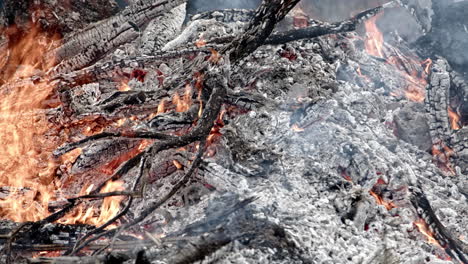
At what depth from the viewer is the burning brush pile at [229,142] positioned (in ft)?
8.47

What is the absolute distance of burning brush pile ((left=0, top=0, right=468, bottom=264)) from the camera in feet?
8.47

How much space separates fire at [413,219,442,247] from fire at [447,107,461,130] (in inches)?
94.1

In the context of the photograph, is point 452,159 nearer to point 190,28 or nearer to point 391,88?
point 391,88

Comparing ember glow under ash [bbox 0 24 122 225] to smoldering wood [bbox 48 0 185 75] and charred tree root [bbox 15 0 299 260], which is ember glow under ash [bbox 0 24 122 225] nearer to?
smoldering wood [bbox 48 0 185 75]

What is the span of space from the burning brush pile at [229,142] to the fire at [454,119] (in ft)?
0.21

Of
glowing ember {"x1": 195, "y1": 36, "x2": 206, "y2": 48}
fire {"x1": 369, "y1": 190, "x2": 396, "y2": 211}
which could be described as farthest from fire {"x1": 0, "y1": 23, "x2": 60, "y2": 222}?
fire {"x1": 369, "y1": 190, "x2": 396, "y2": 211}

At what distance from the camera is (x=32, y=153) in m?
4.10

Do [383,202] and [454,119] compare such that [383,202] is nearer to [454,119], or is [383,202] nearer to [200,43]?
[454,119]

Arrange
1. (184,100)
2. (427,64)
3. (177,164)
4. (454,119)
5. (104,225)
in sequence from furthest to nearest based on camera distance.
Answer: (427,64) → (454,119) → (184,100) → (177,164) → (104,225)

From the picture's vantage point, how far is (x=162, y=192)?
3.36 metres

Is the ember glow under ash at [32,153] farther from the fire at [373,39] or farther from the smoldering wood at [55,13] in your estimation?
the fire at [373,39]

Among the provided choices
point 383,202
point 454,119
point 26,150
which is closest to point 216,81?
point 383,202

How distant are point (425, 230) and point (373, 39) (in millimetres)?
4227

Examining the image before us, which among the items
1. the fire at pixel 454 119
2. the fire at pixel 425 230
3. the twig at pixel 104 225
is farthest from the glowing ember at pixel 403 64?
the twig at pixel 104 225
